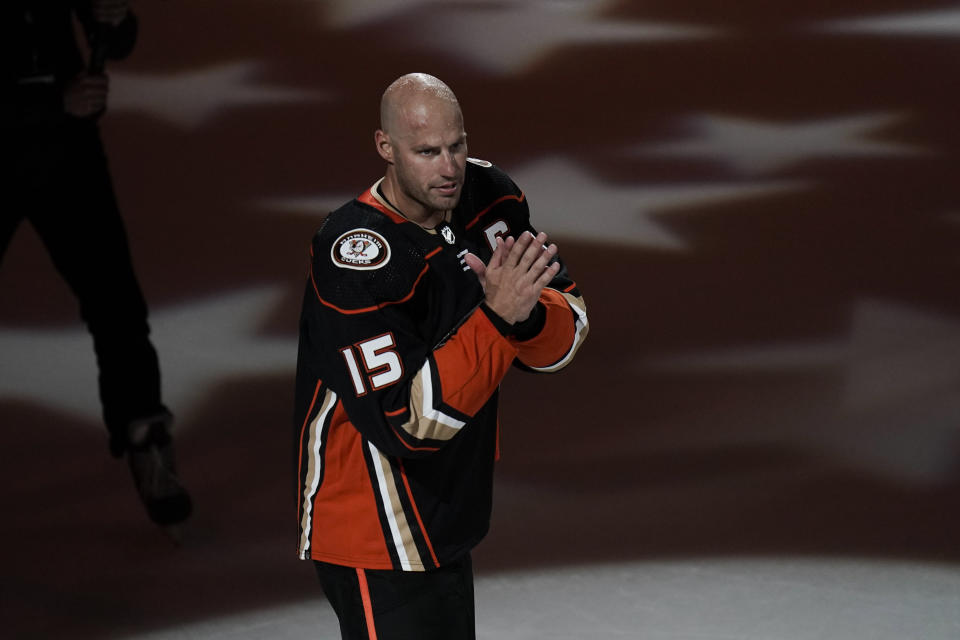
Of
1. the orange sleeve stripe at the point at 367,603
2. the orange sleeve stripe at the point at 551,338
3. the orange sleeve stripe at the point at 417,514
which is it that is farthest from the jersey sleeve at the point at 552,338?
the orange sleeve stripe at the point at 367,603

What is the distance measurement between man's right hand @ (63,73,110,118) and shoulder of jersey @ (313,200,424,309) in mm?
1859

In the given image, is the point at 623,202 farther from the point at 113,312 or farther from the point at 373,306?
the point at 373,306

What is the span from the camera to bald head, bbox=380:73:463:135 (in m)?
1.66

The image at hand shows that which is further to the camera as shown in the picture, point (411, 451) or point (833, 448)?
point (833, 448)

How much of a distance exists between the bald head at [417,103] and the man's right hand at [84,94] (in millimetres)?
1860

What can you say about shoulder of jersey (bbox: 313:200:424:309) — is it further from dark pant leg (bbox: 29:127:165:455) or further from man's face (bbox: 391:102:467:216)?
dark pant leg (bbox: 29:127:165:455)

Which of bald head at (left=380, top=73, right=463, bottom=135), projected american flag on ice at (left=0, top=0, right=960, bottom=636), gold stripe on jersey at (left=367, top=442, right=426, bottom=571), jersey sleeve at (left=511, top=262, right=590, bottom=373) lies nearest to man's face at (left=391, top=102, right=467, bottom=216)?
bald head at (left=380, top=73, right=463, bottom=135)

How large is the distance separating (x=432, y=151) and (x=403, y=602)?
2.06 feet

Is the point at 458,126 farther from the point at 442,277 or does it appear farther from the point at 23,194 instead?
the point at 23,194

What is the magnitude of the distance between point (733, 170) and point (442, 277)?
10.9 ft

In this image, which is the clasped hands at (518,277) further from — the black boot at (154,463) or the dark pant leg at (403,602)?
the black boot at (154,463)

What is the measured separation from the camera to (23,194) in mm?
3287

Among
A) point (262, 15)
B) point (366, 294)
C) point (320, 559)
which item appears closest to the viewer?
point (366, 294)

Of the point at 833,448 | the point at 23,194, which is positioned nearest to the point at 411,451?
the point at 23,194
